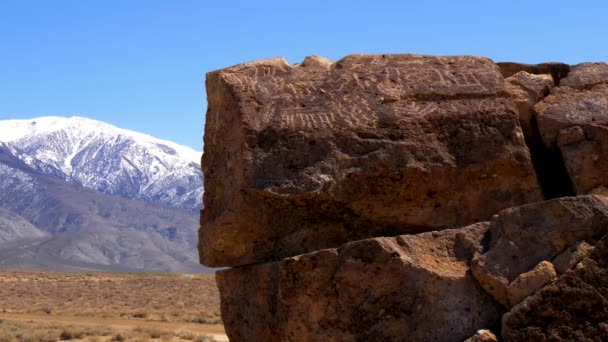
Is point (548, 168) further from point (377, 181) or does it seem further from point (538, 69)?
point (377, 181)

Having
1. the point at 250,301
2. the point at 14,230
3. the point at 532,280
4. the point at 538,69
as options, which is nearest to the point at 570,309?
the point at 532,280

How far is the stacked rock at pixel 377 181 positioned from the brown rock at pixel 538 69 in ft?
0.53

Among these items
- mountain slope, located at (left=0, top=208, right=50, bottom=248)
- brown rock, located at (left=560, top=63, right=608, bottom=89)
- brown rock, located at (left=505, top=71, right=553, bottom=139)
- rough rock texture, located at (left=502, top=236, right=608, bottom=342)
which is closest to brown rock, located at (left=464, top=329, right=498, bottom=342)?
rough rock texture, located at (left=502, top=236, right=608, bottom=342)

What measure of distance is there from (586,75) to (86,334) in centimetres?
1703

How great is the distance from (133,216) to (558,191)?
174m

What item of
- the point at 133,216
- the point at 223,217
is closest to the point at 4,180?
the point at 133,216

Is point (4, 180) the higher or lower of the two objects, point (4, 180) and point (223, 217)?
the higher

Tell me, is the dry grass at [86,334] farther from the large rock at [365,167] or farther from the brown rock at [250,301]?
the large rock at [365,167]

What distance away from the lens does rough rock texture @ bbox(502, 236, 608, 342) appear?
5.27m

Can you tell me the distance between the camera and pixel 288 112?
7.30 metres

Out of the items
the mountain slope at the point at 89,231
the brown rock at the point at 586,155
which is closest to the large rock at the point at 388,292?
the brown rock at the point at 586,155

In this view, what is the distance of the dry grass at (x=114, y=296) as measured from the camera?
31891 millimetres

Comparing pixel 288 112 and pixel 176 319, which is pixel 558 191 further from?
pixel 176 319

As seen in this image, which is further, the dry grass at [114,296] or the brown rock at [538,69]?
the dry grass at [114,296]
